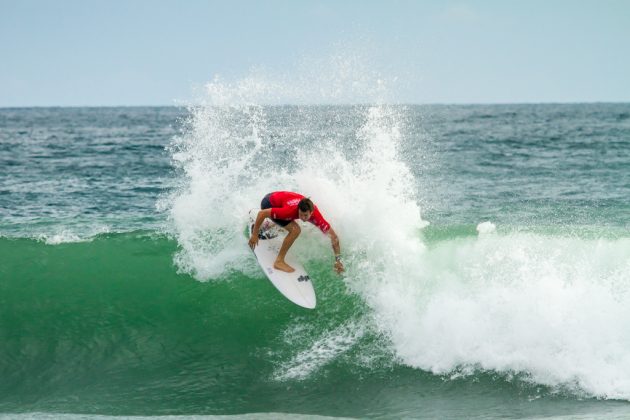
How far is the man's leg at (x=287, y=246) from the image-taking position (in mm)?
9188

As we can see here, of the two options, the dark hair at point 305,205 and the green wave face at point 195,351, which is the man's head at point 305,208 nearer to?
the dark hair at point 305,205

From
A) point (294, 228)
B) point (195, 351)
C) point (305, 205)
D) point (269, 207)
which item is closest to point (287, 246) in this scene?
point (294, 228)

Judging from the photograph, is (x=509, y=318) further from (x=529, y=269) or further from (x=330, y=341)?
(x=330, y=341)

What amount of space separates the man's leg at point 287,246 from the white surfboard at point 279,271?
0.20 ft

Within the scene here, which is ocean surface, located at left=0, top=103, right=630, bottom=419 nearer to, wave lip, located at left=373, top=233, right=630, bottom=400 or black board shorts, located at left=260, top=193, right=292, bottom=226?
wave lip, located at left=373, top=233, right=630, bottom=400

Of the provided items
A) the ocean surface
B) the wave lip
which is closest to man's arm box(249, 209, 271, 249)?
the ocean surface

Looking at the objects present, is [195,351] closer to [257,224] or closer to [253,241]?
[253,241]

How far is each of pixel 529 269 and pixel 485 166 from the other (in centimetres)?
1629

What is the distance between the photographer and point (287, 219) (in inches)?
354

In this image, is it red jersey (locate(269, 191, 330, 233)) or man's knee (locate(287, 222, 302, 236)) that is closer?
red jersey (locate(269, 191, 330, 233))

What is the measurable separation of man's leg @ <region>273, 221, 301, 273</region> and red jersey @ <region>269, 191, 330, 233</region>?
0.79 ft

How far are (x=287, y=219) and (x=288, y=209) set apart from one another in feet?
0.54

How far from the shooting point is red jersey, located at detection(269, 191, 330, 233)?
29.2 ft

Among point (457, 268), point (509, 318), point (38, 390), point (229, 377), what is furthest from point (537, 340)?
point (38, 390)
